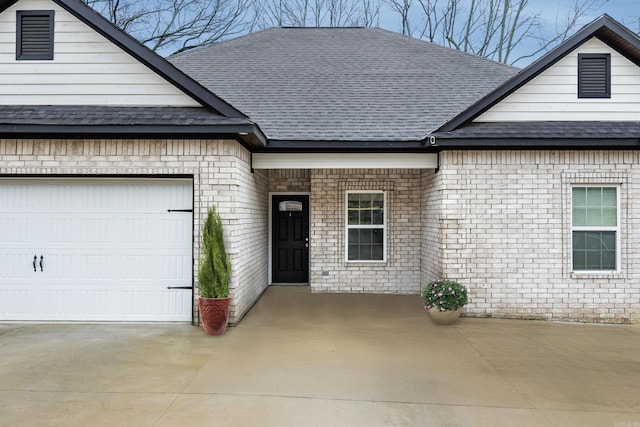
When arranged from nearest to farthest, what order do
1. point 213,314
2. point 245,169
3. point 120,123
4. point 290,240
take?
point 213,314 < point 120,123 < point 245,169 < point 290,240

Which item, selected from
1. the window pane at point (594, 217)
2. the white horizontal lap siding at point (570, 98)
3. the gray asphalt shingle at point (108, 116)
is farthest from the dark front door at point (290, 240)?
the window pane at point (594, 217)

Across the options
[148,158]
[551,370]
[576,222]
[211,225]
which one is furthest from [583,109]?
[148,158]

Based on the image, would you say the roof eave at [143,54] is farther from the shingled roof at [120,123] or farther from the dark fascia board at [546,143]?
the dark fascia board at [546,143]

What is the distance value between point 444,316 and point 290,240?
15.8 feet

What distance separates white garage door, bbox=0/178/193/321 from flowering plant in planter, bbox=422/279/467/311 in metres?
3.91

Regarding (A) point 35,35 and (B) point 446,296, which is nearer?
(A) point 35,35

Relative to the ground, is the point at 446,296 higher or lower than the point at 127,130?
lower

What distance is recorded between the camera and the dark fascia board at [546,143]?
24.6 ft

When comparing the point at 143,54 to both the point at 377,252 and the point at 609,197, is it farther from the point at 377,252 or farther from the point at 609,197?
the point at 609,197

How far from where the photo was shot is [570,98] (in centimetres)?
789

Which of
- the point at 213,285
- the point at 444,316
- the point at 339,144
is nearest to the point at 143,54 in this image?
the point at 339,144

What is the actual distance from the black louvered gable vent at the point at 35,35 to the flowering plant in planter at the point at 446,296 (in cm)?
713

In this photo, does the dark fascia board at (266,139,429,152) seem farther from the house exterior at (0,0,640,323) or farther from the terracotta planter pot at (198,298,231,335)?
the terracotta planter pot at (198,298,231,335)

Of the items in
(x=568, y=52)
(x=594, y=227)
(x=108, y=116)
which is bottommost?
(x=594, y=227)
